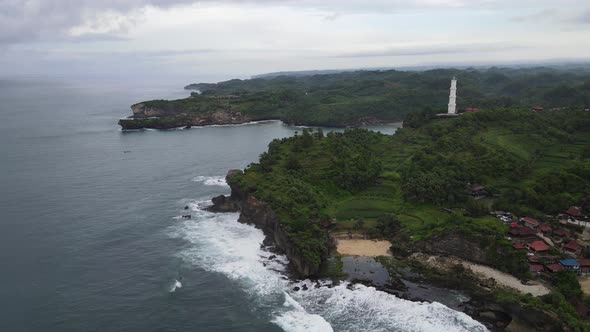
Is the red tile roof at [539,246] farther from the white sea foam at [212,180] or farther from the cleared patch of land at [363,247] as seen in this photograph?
the white sea foam at [212,180]

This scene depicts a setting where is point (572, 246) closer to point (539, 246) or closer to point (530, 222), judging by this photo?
point (539, 246)

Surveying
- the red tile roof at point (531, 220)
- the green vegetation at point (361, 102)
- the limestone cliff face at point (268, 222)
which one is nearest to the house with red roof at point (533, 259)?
the red tile roof at point (531, 220)

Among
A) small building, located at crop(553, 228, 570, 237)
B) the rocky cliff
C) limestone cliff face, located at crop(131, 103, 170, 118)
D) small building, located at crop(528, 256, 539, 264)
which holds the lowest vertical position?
small building, located at crop(528, 256, 539, 264)

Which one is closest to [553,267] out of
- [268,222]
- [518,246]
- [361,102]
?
[518,246]

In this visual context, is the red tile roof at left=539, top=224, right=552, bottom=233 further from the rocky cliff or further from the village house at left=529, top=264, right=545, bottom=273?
the rocky cliff

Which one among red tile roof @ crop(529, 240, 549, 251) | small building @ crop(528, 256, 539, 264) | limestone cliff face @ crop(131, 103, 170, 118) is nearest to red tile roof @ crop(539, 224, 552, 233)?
red tile roof @ crop(529, 240, 549, 251)
